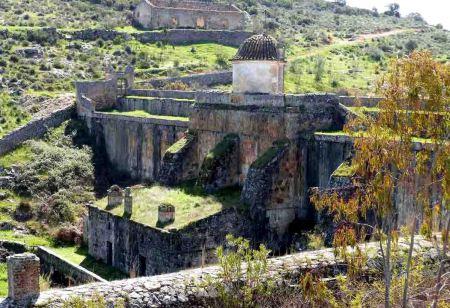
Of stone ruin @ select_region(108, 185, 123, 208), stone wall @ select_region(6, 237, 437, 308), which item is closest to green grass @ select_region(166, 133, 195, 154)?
stone ruin @ select_region(108, 185, 123, 208)

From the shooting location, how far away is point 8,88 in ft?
144

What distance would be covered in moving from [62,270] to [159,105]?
13.0m

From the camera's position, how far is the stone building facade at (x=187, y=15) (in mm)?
61750

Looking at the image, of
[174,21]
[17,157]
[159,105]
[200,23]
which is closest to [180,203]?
[159,105]

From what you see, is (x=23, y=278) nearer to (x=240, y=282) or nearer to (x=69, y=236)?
(x=240, y=282)

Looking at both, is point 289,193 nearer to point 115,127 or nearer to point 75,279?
point 75,279

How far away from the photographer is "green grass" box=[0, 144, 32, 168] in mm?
34156

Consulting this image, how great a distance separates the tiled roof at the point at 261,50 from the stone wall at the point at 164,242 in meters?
6.36

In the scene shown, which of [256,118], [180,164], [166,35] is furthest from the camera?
[166,35]

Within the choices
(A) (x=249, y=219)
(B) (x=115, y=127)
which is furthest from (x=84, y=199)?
Result: (A) (x=249, y=219)

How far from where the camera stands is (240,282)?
12398 mm

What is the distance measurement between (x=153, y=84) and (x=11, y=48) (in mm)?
11939

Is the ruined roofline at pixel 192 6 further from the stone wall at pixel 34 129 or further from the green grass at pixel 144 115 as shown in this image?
the green grass at pixel 144 115

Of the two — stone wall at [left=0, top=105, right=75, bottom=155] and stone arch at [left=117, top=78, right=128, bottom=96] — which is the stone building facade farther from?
stone wall at [left=0, top=105, right=75, bottom=155]
